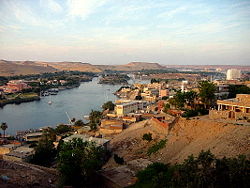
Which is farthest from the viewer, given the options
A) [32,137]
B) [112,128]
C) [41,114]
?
[41,114]

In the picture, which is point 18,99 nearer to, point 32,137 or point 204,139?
point 32,137

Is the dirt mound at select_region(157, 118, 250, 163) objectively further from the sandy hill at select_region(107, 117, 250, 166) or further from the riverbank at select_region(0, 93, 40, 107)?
the riverbank at select_region(0, 93, 40, 107)

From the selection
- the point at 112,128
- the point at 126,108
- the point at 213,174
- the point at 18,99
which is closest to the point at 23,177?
the point at 213,174

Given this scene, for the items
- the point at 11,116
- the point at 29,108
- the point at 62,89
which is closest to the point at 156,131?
the point at 11,116

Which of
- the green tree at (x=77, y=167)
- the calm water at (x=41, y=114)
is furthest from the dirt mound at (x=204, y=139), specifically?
the calm water at (x=41, y=114)

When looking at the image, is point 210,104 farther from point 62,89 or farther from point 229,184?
point 62,89

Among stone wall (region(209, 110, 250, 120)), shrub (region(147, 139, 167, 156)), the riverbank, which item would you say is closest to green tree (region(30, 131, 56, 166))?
shrub (region(147, 139, 167, 156))
